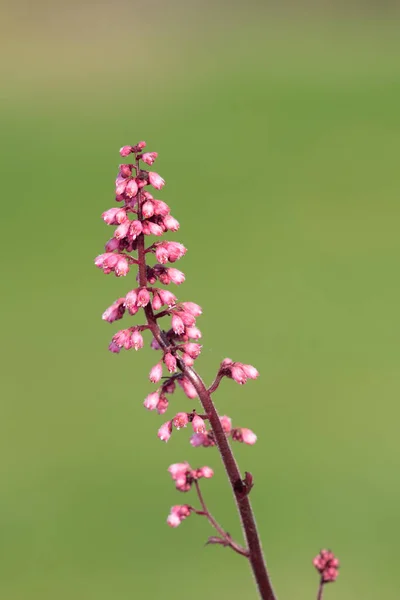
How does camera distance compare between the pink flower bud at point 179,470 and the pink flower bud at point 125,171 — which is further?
the pink flower bud at point 179,470

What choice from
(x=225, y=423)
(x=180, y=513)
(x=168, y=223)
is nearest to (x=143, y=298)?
(x=168, y=223)

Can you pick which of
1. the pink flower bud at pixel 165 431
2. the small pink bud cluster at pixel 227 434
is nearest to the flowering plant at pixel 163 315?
the pink flower bud at pixel 165 431

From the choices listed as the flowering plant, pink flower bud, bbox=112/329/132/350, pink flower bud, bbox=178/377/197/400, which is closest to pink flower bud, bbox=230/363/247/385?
the flowering plant

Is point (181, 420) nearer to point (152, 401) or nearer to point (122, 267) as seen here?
point (152, 401)

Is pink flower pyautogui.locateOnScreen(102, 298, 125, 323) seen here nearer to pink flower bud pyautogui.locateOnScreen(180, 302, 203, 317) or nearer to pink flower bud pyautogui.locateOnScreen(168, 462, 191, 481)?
pink flower bud pyautogui.locateOnScreen(180, 302, 203, 317)

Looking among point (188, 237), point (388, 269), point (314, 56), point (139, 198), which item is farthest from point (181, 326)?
point (314, 56)

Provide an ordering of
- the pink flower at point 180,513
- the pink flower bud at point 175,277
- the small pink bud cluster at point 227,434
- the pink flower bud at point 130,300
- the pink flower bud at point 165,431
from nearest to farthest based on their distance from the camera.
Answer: the pink flower bud at point 130,300 → the pink flower bud at point 175,277 → the pink flower bud at point 165,431 → the small pink bud cluster at point 227,434 → the pink flower at point 180,513

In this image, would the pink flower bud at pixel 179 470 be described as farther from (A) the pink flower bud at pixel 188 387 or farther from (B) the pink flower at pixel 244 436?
→ (A) the pink flower bud at pixel 188 387
